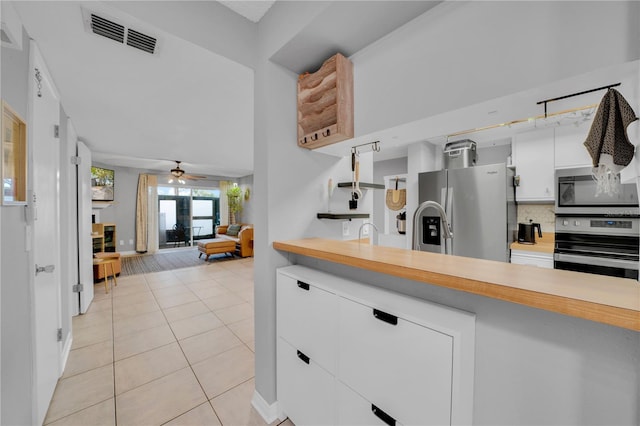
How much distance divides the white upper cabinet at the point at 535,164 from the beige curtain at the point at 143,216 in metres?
8.70

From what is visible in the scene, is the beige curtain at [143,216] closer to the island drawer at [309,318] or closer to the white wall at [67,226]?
the white wall at [67,226]

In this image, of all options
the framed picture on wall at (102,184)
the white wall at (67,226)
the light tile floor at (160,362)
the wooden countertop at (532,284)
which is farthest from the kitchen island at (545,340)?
the framed picture on wall at (102,184)

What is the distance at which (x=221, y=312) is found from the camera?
10.7 feet

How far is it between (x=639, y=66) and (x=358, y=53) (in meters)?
1.17

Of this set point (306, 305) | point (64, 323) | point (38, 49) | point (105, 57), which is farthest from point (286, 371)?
point (38, 49)

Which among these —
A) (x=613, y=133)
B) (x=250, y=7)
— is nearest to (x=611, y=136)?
(x=613, y=133)

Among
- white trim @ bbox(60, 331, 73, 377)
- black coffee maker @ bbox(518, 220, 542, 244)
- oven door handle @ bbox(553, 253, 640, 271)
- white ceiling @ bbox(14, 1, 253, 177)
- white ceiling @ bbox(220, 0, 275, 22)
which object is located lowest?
white trim @ bbox(60, 331, 73, 377)

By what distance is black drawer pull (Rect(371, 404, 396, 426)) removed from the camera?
39.4 inches

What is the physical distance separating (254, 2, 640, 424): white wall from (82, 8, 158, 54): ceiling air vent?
2.37ft

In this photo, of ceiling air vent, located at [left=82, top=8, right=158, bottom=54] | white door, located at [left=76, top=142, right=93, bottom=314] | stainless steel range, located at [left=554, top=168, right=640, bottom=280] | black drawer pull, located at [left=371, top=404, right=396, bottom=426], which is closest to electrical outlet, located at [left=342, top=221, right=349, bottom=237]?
black drawer pull, located at [left=371, top=404, right=396, bottom=426]

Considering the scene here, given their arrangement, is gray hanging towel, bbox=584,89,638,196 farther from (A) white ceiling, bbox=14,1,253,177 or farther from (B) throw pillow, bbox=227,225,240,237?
(B) throw pillow, bbox=227,225,240,237

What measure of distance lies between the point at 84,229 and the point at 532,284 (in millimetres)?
4420

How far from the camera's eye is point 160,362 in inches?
87.5

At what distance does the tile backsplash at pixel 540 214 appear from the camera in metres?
3.07
